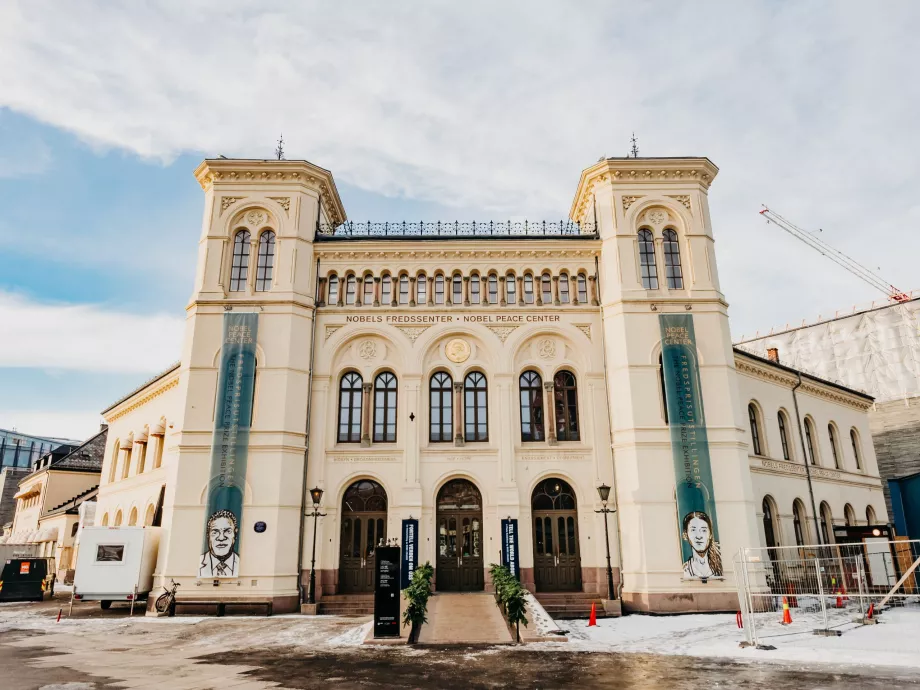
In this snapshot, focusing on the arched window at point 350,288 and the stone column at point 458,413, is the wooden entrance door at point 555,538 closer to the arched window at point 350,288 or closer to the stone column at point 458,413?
the stone column at point 458,413

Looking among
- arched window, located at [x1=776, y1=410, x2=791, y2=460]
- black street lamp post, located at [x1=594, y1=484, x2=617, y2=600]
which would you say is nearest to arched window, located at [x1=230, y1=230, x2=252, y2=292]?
black street lamp post, located at [x1=594, y1=484, x2=617, y2=600]

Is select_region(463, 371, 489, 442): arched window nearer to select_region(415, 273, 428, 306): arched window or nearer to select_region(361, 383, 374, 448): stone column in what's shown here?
select_region(415, 273, 428, 306): arched window

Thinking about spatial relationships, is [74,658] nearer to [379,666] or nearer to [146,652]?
[146,652]

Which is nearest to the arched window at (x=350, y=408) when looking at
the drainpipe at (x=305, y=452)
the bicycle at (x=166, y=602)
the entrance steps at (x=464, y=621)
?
the drainpipe at (x=305, y=452)

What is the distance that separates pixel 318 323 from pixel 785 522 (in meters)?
20.8

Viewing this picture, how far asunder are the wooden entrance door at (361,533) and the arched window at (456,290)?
773 centimetres

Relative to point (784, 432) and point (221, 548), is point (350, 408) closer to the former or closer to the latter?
point (221, 548)

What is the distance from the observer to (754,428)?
27719 mm

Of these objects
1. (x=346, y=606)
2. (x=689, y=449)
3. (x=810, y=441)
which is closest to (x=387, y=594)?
(x=346, y=606)

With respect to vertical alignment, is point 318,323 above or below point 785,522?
above

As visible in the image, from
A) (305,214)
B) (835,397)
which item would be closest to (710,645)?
(305,214)

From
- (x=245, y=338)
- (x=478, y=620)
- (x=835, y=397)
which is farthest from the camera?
(x=835, y=397)

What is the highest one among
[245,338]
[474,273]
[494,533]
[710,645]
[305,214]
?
[305,214]

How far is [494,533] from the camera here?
23078mm
